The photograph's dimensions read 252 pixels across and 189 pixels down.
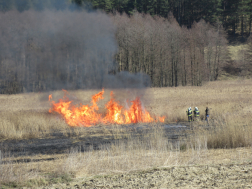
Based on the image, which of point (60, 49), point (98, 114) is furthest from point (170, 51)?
point (98, 114)

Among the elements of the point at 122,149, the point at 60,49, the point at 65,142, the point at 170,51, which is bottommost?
the point at 65,142

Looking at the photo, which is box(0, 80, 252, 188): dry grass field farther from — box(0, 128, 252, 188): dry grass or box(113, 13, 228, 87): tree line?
box(113, 13, 228, 87): tree line

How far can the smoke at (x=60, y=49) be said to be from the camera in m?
24.6

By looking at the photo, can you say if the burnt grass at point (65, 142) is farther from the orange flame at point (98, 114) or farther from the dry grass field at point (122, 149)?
the orange flame at point (98, 114)

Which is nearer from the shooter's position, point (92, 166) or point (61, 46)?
point (92, 166)

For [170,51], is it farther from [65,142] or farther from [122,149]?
[122,149]

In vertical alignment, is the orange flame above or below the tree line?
below

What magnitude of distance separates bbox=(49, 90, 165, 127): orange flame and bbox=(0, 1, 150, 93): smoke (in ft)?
7.89

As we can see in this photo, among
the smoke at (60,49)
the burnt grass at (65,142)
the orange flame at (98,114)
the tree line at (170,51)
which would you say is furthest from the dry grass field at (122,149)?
the tree line at (170,51)

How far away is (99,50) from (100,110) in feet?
18.0

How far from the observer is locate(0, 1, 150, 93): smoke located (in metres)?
24.6

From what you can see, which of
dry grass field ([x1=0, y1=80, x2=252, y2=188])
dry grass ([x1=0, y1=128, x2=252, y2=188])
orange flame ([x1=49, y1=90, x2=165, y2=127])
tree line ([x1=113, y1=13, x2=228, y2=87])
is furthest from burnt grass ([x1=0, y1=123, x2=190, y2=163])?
tree line ([x1=113, y1=13, x2=228, y2=87])

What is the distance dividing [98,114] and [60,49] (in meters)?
6.55

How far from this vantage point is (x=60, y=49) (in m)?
25.1
